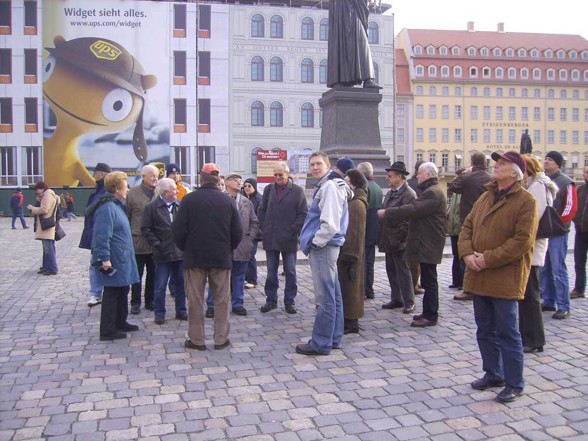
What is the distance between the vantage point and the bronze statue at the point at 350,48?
12.2m

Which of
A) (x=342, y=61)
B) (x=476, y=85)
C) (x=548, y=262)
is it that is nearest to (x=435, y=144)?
(x=476, y=85)

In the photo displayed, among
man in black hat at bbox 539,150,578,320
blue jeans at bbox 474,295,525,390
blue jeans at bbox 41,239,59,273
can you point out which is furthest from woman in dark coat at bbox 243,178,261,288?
blue jeans at bbox 474,295,525,390

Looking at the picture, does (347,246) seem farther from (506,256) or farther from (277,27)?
(277,27)

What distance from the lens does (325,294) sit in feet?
19.6

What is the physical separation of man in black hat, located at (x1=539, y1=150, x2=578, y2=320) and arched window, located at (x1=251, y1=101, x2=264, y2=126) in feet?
131

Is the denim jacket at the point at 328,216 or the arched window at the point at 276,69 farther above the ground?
the arched window at the point at 276,69

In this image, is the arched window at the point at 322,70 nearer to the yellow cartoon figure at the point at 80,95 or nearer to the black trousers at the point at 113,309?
the yellow cartoon figure at the point at 80,95

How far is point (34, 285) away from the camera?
1033 centimetres

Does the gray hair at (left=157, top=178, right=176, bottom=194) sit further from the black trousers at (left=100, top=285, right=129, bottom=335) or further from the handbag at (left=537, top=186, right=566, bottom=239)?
the handbag at (left=537, top=186, right=566, bottom=239)

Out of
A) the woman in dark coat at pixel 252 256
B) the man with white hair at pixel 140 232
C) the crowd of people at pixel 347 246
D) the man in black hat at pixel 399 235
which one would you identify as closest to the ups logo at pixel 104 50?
the woman in dark coat at pixel 252 256

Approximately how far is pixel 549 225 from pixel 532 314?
3.45 ft

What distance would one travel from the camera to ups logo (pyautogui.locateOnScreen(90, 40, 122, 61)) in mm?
43219

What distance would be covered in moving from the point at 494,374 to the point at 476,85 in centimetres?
6970

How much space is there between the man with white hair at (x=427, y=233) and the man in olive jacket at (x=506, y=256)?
2099mm
